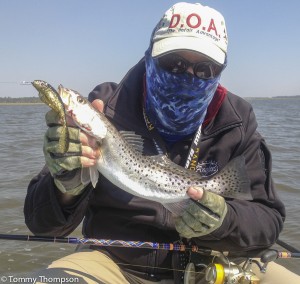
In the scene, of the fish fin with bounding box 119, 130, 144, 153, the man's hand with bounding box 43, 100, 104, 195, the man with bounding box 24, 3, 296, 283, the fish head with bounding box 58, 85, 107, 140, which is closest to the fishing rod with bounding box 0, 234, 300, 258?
the man with bounding box 24, 3, 296, 283

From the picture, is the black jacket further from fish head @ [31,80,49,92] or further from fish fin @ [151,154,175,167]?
fish head @ [31,80,49,92]

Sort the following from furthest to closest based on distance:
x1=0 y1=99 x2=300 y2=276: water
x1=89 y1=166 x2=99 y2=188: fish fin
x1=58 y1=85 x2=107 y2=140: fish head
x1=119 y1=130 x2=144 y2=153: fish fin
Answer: x1=0 y1=99 x2=300 y2=276: water, x1=119 y1=130 x2=144 y2=153: fish fin, x1=89 y1=166 x2=99 y2=188: fish fin, x1=58 y1=85 x2=107 y2=140: fish head

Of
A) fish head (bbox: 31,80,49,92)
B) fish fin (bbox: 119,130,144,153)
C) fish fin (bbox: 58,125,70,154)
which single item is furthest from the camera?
fish fin (bbox: 119,130,144,153)

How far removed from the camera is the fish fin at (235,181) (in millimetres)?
3395

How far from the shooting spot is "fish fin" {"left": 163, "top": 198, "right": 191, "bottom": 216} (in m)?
3.33

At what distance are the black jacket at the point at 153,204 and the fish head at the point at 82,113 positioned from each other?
55 centimetres

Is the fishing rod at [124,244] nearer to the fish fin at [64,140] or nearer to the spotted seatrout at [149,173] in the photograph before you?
the spotted seatrout at [149,173]

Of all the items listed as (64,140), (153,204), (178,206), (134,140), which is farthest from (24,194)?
(64,140)

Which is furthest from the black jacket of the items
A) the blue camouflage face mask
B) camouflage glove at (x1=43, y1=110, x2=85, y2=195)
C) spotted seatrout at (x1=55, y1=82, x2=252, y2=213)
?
camouflage glove at (x1=43, y1=110, x2=85, y2=195)

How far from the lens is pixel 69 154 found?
298 centimetres

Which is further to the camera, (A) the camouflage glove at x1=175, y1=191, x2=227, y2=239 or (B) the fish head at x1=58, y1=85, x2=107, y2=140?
(A) the camouflage glove at x1=175, y1=191, x2=227, y2=239

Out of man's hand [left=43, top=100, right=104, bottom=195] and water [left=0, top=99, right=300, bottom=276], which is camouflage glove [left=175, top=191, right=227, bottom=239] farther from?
water [left=0, top=99, right=300, bottom=276]

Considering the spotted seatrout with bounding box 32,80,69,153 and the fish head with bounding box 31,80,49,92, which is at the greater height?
the fish head with bounding box 31,80,49,92

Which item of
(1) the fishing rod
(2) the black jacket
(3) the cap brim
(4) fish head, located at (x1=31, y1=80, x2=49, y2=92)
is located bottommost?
(1) the fishing rod
